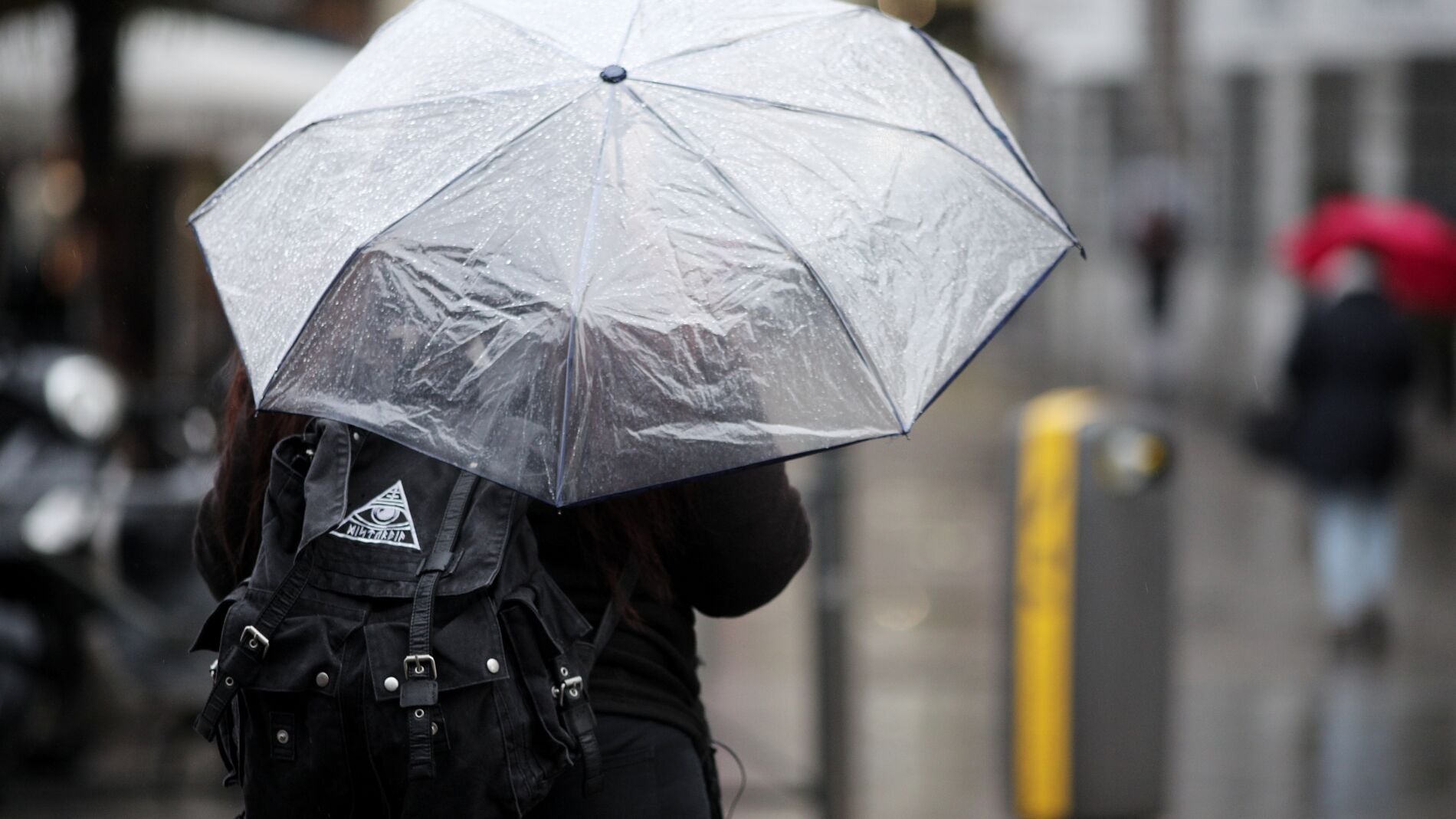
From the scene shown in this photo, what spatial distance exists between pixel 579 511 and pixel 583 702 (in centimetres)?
24

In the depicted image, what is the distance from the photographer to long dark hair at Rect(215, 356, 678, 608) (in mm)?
2145

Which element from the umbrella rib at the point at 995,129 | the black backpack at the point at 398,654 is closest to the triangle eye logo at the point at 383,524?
the black backpack at the point at 398,654

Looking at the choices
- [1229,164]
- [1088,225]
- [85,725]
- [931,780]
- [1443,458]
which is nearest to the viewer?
[931,780]

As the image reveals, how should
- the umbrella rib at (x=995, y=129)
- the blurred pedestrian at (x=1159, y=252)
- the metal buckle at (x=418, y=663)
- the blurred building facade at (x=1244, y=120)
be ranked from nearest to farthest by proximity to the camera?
1. the metal buckle at (x=418, y=663)
2. the umbrella rib at (x=995, y=129)
3. the blurred building facade at (x=1244, y=120)
4. the blurred pedestrian at (x=1159, y=252)

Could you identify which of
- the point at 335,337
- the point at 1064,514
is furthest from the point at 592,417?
the point at 1064,514

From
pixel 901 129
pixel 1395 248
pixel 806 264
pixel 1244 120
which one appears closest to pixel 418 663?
pixel 806 264

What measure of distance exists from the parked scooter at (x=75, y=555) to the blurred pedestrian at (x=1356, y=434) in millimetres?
4703

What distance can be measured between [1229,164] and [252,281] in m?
16.2

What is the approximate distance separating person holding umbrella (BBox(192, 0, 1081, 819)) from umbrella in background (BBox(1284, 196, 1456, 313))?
5979mm

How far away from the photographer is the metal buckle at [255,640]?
197 cm

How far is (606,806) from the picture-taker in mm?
2131

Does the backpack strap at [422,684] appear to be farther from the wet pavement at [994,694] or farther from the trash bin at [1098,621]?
the wet pavement at [994,694]

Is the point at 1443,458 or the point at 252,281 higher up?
the point at 252,281

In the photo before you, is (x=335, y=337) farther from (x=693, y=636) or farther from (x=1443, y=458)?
(x=1443, y=458)
